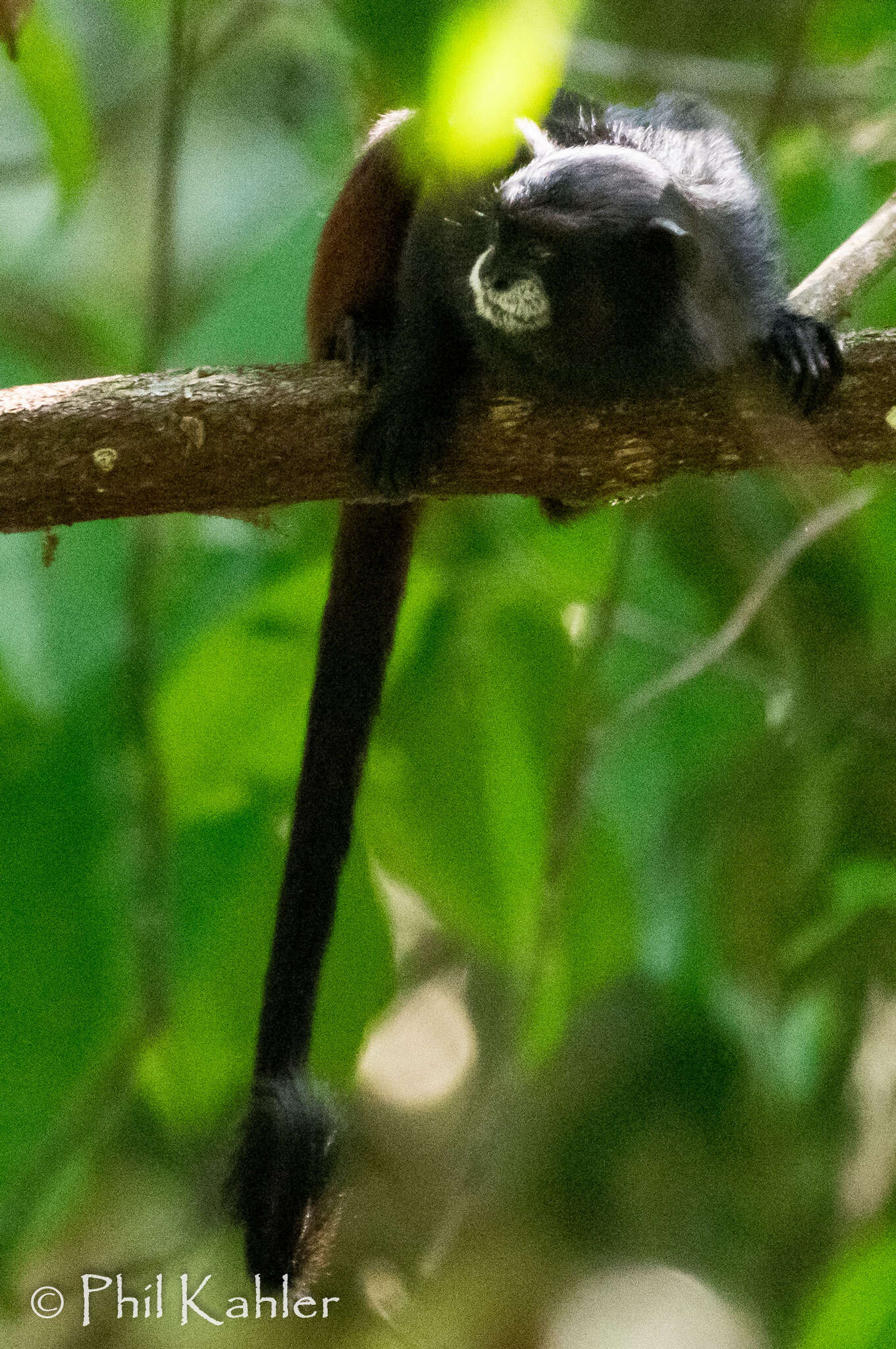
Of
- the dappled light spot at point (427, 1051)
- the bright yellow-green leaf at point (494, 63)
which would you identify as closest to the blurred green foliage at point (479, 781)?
the dappled light spot at point (427, 1051)

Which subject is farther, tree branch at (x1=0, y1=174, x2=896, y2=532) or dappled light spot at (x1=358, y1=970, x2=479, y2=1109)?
dappled light spot at (x1=358, y1=970, x2=479, y2=1109)

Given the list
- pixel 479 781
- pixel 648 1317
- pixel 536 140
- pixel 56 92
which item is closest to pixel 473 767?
pixel 479 781

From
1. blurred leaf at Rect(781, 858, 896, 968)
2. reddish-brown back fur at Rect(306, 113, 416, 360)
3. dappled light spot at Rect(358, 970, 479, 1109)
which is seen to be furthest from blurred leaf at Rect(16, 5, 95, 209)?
dappled light spot at Rect(358, 970, 479, 1109)

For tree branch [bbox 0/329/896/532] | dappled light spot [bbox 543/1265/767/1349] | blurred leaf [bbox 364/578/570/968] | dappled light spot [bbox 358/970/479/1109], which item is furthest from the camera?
dappled light spot [bbox 358/970/479/1109]

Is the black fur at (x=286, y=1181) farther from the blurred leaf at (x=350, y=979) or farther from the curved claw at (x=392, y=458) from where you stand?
the curved claw at (x=392, y=458)

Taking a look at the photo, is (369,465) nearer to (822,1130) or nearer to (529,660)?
(529,660)

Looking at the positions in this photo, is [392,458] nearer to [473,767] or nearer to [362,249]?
[473,767]

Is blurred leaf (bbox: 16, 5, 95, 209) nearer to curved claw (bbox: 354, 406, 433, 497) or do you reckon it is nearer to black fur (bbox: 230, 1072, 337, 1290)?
curved claw (bbox: 354, 406, 433, 497)
